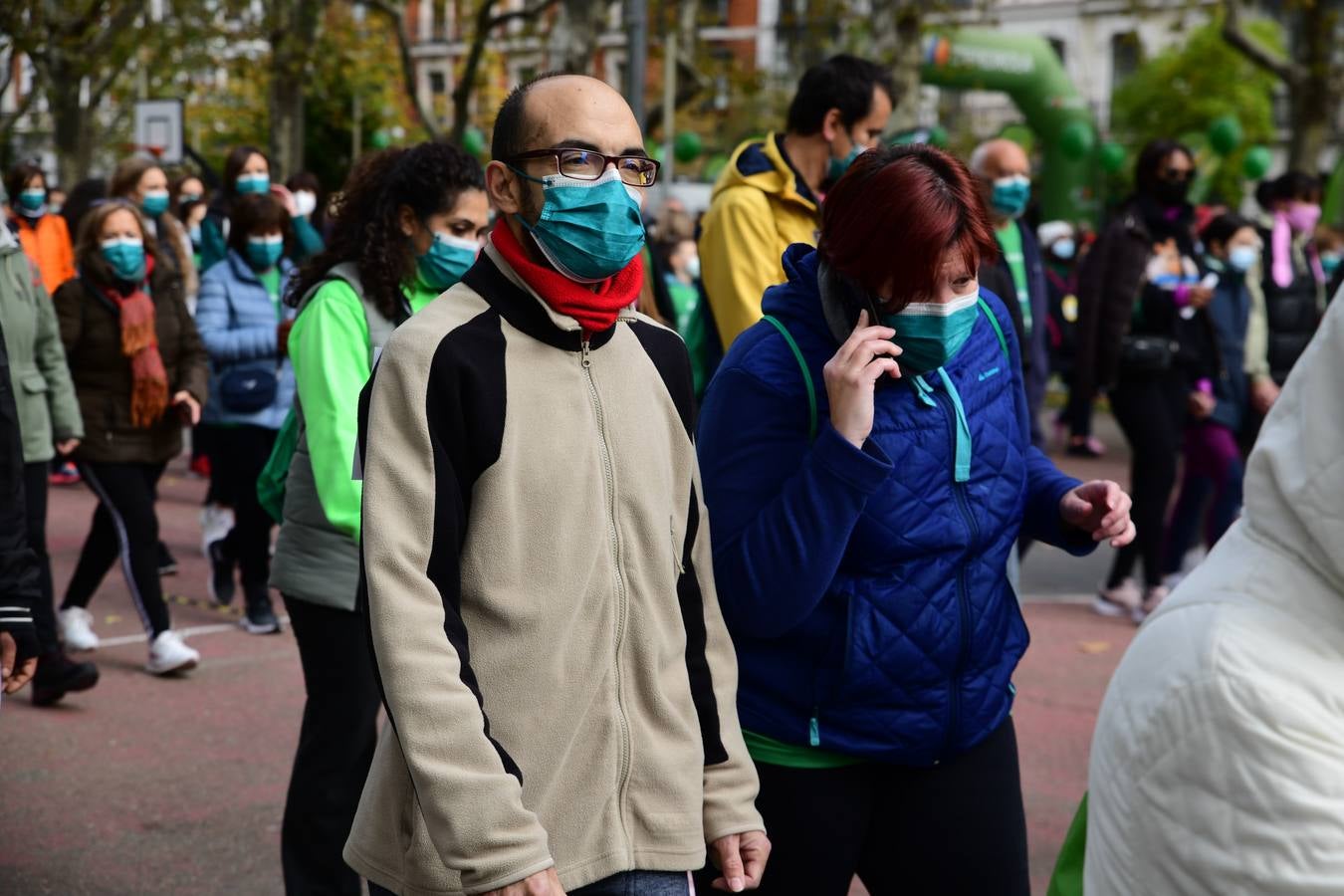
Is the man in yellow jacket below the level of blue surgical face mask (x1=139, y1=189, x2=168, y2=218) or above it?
above

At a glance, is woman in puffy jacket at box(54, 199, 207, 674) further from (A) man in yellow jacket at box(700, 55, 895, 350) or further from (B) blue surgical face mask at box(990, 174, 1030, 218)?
(B) blue surgical face mask at box(990, 174, 1030, 218)

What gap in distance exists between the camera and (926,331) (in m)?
2.85

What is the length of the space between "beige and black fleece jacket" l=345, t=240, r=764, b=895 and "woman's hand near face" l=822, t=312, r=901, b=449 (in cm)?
28

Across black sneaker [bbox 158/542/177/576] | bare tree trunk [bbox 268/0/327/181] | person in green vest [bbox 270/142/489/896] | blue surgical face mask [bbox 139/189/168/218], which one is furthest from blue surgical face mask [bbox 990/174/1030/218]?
bare tree trunk [bbox 268/0/327/181]

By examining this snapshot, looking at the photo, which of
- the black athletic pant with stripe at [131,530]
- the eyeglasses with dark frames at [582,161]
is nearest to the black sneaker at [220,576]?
the black athletic pant with stripe at [131,530]

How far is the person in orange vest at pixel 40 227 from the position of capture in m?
11.6

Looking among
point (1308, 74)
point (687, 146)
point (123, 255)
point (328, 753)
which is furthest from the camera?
point (687, 146)

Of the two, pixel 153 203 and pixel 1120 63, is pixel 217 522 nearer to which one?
pixel 153 203

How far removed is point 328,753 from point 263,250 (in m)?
4.76

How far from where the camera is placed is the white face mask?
12.4 meters

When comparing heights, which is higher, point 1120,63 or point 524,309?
point 1120,63

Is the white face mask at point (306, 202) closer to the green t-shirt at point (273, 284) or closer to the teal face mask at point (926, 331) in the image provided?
the green t-shirt at point (273, 284)

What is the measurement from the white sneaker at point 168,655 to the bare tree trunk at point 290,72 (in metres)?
16.9

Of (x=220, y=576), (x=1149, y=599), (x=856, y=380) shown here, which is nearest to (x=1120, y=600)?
(x=1149, y=599)
